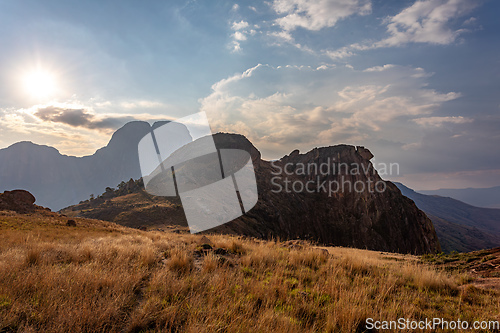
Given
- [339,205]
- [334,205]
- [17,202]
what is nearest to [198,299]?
[17,202]

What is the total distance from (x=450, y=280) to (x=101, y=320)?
787cm

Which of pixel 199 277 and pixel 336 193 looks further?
pixel 336 193

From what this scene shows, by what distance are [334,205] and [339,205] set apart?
1.81m

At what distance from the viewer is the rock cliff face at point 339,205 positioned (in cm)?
7097

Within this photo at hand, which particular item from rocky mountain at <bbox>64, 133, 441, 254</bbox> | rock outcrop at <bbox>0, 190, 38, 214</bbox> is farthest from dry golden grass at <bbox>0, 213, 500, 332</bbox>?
rocky mountain at <bbox>64, 133, 441, 254</bbox>

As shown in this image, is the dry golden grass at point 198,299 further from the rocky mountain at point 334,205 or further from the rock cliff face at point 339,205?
the rock cliff face at point 339,205

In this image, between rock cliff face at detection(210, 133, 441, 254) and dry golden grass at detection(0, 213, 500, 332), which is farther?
rock cliff face at detection(210, 133, 441, 254)

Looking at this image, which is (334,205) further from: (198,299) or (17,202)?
(198,299)

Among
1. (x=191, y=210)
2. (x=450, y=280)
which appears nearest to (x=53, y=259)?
(x=450, y=280)

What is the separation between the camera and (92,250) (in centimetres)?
627

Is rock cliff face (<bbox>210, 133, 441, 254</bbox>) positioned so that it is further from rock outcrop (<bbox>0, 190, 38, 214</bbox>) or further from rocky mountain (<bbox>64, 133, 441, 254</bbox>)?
rock outcrop (<bbox>0, 190, 38, 214</bbox>)

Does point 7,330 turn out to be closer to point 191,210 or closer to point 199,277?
point 199,277

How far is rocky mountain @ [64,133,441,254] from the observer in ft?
217

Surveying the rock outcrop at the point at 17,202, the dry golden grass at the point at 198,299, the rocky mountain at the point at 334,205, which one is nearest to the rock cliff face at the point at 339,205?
the rocky mountain at the point at 334,205
